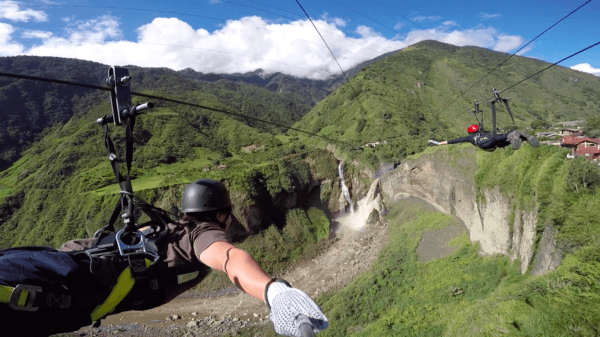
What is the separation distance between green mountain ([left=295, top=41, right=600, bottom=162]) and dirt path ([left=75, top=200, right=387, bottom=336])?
512 inches

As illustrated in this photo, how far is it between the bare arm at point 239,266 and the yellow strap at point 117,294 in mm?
640

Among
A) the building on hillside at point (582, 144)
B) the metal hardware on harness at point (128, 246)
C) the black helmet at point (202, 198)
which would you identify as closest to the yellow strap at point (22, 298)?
the metal hardware on harness at point (128, 246)

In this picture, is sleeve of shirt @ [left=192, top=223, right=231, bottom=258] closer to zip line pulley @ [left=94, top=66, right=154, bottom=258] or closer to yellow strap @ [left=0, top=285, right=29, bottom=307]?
zip line pulley @ [left=94, top=66, right=154, bottom=258]

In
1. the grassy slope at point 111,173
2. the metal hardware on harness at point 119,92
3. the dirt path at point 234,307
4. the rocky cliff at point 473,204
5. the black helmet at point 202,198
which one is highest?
the grassy slope at point 111,173

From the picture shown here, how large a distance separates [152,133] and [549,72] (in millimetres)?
108536

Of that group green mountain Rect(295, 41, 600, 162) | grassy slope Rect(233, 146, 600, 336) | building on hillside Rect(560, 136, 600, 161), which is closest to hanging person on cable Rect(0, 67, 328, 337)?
grassy slope Rect(233, 146, 600, 336)

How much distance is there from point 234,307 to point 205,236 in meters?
27.8

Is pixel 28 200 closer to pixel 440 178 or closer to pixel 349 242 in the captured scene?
pixel 349 242

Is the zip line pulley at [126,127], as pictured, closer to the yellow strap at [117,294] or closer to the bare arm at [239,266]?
the yellow strap at [117,294]

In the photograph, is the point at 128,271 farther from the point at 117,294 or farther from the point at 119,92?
the point at 119,92

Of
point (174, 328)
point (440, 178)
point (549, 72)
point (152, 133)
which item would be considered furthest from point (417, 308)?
point (549, 72)

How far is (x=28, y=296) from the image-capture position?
2.07 metres

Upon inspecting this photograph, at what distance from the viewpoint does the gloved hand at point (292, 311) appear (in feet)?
5.85

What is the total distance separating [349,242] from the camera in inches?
1416
